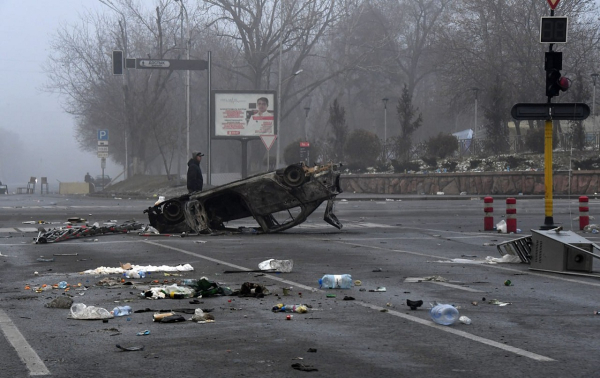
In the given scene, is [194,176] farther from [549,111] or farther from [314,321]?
[314,321]

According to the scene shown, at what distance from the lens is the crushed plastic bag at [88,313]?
8.30 meters

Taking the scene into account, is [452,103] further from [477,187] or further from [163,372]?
[163,372]

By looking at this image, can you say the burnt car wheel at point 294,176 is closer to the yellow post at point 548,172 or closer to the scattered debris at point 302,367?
the yellow post at point 548,172

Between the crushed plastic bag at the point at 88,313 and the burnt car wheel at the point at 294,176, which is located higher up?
the burnt car wheel at the point at 294,176

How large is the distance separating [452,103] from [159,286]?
172ft

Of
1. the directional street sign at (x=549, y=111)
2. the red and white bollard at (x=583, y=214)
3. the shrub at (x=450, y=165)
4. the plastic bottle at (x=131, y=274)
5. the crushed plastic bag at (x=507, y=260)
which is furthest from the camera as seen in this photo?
the shrub at (x=450, y=165)

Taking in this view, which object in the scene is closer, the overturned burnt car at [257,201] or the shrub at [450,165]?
the overturned burnt car at [257,201]

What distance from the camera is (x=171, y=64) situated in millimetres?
43719

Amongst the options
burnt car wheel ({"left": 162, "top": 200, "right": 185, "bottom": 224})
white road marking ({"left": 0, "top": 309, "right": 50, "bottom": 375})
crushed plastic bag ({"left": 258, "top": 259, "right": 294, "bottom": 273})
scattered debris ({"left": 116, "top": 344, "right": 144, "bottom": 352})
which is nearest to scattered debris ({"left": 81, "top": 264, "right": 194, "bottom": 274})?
crushed plastic bag ({"left": 258, "top": 259, "right": 294, "bottom": 273})

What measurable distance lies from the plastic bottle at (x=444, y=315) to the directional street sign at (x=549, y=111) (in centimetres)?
796

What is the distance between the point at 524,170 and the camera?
4341 centimetres

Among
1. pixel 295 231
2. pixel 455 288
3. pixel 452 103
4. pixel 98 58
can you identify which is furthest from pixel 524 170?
pixel 98 58

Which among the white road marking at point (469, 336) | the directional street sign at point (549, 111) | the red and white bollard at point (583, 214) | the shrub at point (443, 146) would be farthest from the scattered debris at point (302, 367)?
the shrub at point (443, 146)

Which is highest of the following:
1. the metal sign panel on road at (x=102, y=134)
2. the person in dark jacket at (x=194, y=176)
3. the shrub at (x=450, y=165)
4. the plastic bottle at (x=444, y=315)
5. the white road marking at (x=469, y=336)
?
the metal sign panel on road at (x=102, y=134)
